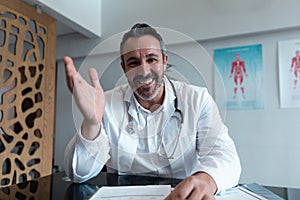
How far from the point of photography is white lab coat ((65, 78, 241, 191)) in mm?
708

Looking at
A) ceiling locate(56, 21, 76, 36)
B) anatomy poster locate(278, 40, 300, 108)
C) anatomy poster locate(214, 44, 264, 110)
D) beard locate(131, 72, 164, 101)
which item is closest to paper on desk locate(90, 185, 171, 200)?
beard locate(131, 72, 164, 101)

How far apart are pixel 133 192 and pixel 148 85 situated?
0.26 m

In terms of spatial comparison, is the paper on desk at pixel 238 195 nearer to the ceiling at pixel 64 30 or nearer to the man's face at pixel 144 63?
the man's face at pixel 144 63

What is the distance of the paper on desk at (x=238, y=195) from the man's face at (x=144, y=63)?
304mm

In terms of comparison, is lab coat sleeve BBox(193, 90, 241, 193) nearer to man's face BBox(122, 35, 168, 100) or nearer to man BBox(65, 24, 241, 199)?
man BBox(65, 24, 241, 199)

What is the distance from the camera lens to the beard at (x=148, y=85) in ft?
2.09

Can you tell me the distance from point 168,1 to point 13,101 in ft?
4.53

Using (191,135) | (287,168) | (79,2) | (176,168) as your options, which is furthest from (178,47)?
(79,2)

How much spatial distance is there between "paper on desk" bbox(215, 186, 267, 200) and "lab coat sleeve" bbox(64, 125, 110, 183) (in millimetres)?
318

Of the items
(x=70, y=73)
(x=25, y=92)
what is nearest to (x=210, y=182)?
(x=70, y=73)

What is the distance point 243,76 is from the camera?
1.84 m

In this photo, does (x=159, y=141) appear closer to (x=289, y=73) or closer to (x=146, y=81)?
(x=146, y=81)

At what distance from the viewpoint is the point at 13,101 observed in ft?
5.75

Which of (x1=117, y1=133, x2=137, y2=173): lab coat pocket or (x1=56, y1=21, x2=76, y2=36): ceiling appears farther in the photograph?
(x1=56, y1=21, x2=76, y2=36): ceiling
